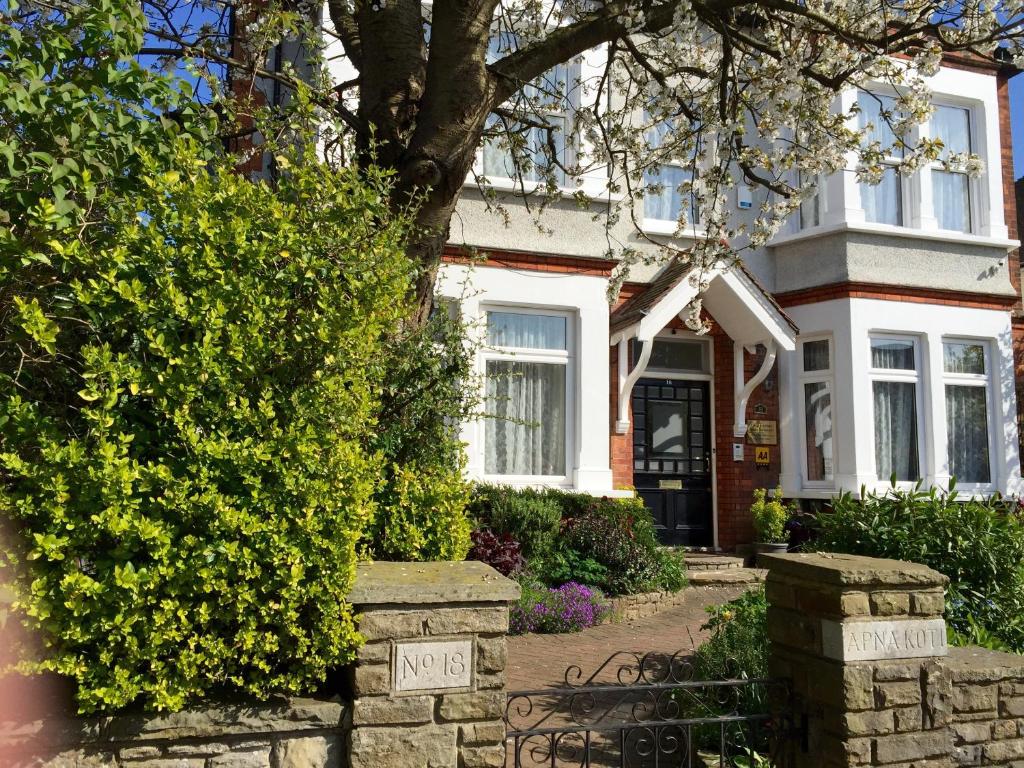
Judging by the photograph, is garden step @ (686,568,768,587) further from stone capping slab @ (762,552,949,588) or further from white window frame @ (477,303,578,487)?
stone capping slab @ (762,552,949,588)

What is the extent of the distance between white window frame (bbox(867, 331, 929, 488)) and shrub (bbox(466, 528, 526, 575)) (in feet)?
19.7

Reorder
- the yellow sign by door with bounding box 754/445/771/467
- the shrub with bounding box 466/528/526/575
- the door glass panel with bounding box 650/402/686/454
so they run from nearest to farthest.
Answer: the shrub with bounding box 466/528/526/575 < the door glass panel with bounding box 650/402/686/454 < the yellow sign by door with bounding box 754/445/771/467

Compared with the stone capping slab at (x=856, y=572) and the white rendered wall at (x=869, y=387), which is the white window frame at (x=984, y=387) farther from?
the stone capping slab at (x=856, y=572)

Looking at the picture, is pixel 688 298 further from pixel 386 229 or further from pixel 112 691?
pixel 112 691

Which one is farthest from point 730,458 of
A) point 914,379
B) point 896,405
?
point 914,379

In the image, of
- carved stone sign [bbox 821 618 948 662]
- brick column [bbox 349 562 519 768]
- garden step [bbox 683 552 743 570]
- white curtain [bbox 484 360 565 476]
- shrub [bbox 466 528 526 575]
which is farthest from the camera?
garden step [bbox 683 552 743 570]

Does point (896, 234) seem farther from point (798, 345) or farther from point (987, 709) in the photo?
point (987, 709)

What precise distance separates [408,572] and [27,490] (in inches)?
53.1

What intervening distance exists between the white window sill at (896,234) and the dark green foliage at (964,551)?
7.02m

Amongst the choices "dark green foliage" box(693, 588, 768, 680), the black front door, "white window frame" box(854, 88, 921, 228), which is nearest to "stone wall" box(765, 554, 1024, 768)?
"dark green foliage" box(693, 588, 768, 680)

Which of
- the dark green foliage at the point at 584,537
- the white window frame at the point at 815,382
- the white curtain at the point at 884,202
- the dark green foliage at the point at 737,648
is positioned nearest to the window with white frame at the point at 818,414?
the white window frame at the point at 815,382

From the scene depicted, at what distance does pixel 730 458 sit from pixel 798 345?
197cm

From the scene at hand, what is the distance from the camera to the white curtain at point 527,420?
10188 mm

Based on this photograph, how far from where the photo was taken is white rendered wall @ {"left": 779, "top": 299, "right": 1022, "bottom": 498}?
11.3 meters
